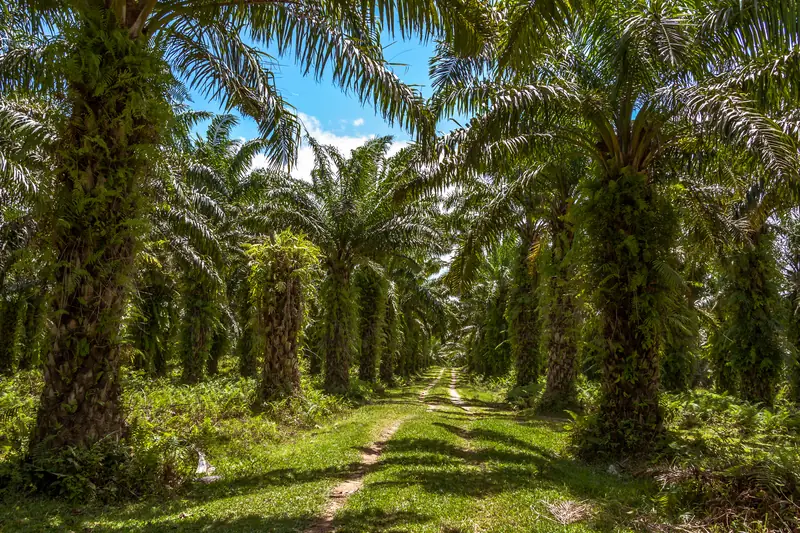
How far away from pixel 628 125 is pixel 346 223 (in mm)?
11004

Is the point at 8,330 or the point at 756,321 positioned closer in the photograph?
the point at 756,321

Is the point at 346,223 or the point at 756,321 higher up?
the point at 346,223

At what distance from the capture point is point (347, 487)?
22.9 ft

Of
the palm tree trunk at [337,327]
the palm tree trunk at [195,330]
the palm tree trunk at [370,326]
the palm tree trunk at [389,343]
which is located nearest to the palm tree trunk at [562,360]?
the palm tree trunk at [337,327]

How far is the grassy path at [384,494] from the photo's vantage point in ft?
17.0

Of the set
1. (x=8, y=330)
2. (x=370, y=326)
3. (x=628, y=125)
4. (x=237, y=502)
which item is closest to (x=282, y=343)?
(x=237, y=502)

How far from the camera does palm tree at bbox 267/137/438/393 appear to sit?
58.2ft

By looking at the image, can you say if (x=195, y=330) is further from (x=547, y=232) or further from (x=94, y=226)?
(x=94, y=226)

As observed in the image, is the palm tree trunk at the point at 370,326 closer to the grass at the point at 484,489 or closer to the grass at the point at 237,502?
the grass at the point at 484,489

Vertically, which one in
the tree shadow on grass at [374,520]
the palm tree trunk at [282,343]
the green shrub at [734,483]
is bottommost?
the tree shadow on grass at [374,520]

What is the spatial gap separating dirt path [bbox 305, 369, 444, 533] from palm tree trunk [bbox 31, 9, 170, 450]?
2710 mm

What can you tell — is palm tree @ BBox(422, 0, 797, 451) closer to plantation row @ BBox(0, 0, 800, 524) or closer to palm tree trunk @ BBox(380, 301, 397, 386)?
plantation row @ BBox(0, 0, 800, 524)

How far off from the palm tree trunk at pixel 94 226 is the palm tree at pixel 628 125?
4.69 metres

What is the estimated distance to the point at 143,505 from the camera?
5660 mm
